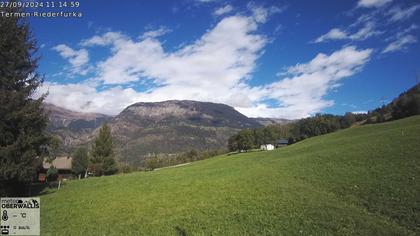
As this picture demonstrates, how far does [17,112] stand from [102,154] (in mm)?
61919

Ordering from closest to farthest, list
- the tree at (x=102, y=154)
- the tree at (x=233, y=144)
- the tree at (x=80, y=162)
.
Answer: the tree at (x=102, y=154) < the tree at (x=80, y=162) < the tree at (x=233, y=144)

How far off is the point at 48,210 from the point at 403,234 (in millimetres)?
24918

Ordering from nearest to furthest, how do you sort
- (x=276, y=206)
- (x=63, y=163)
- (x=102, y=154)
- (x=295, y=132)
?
(x=276, y=206), (x=102, y=154), (x=63, y=163), (x=295, y=132)

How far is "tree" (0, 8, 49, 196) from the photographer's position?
94.7 ft

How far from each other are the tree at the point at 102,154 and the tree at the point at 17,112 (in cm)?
5533

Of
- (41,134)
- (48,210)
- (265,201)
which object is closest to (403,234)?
(265,201)

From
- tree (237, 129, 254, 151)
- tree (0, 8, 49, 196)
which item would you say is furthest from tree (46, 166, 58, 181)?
tree (237, 129, 254, 151)

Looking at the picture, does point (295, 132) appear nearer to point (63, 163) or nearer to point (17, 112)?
point (63, 163)

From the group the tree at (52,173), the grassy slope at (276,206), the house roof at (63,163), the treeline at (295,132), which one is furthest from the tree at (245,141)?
the grassy slope at (276,206)

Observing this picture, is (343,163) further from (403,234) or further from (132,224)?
(132,224)

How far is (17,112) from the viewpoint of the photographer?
97.1ft

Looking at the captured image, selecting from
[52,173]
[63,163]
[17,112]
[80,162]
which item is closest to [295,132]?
[80,162]

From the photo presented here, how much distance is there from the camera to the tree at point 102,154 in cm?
8812

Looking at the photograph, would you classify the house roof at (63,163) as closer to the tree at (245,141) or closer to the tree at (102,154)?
the tree at (102,154)
